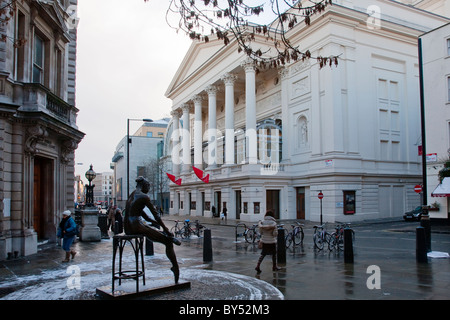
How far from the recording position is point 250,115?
128 ft

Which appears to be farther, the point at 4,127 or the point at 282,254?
the point at 4,127

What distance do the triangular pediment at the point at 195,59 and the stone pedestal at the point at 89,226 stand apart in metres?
30.2

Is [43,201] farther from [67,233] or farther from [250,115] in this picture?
[250,115]

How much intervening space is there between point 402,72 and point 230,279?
35041 mm

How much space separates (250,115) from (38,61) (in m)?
24.7

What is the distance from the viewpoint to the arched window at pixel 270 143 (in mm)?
39562

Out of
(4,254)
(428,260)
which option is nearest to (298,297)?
(428,260)

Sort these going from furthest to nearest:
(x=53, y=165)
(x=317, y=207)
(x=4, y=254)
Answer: (x=317, y=207) → (x=53, y=165) → (x=4, y=254)

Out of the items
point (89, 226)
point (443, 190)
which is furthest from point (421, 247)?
point (443, 190)

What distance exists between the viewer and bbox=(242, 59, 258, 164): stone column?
3767cm

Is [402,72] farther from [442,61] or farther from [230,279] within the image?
[230,279]

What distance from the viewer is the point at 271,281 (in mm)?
8867

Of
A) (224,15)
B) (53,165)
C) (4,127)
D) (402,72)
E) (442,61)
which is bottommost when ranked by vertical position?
(53,165)
